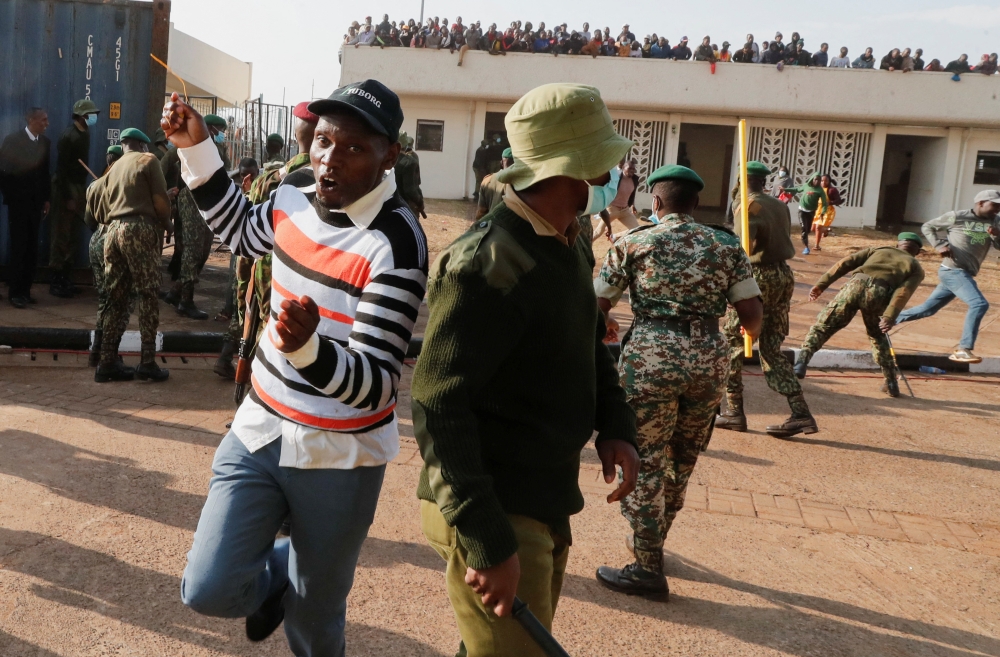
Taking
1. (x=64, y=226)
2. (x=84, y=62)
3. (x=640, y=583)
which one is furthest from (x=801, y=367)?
(x=84, y=62)

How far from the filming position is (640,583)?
4.15 m

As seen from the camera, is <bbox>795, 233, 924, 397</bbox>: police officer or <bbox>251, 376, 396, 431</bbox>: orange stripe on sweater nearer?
<bbox>251, 376, 396, 431</bbox>: orange stripe on sweater

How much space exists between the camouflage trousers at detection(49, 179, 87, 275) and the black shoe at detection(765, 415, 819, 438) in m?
7.85

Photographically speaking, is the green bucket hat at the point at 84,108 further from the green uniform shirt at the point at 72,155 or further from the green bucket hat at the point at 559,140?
the green bucket hat at the point at 559,140

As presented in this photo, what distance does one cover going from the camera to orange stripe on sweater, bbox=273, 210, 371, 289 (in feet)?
8.45

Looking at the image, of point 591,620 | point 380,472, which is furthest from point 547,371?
point 591,620

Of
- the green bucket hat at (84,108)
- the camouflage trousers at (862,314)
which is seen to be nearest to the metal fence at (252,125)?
the green bucket hat at (84,108)

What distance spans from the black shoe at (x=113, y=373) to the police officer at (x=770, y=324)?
4603mm

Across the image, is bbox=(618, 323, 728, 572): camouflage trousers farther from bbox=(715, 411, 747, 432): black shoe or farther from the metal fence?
the metal fence

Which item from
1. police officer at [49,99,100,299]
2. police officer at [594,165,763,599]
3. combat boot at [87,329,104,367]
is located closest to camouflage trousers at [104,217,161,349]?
combat boot at [87,329,104,367]

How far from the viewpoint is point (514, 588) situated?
216 centimetres

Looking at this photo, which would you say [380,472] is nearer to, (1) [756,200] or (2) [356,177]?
(2) [356,177]

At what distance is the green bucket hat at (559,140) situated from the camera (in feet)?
7.56

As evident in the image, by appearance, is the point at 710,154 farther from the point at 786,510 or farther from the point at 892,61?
the point at 786,510
